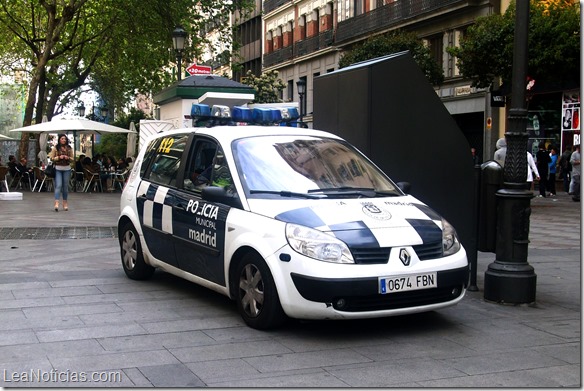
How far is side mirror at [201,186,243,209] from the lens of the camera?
22.7ft

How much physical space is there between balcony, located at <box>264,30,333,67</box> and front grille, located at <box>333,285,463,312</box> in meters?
42.4

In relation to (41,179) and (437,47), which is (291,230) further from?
(437,47)

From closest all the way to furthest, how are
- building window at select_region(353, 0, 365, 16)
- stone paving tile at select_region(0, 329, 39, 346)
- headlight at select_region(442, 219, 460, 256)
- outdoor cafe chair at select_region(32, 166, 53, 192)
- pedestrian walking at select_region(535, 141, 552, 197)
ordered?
stone paving tile at select_region(0, 329, 39, 346) → headlight at select_region(442, 219, 460, 256) → pedestrian walking at select_region(535, 141, 552, 197) → outdoor cafe chair at select_region(32, 166, 53, 192) → building window at select_region(353, 0, 365, 16)

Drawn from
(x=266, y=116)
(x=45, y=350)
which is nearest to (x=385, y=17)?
(x=266, y=116)

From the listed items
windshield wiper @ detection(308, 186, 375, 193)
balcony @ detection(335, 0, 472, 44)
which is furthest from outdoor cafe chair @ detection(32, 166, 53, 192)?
windshield wiper @ detection(308, 186, 375, 193)

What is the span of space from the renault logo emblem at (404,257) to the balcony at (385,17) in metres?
29.4

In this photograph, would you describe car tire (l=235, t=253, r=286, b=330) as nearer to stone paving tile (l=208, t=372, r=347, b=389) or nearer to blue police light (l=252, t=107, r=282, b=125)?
stone paving tile (l=208, t=372, r=347, b=389)

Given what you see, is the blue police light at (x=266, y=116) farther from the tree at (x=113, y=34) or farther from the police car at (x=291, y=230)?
the tree at (x=113, y=34)

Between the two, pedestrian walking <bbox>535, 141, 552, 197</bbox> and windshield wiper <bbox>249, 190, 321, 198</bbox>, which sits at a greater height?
windshield wiper <bbox>249, 190, 321, 198</bbox>

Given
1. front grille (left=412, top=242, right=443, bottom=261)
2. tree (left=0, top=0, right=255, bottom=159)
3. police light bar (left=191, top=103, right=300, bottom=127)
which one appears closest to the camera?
front grille (left=412, top=242, right=443, bottom=261)

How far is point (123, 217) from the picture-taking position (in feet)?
29.4

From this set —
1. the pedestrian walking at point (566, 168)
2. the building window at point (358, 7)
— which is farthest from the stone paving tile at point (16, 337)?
the building window at point (358, 7)

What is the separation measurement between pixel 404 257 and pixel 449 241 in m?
0.66

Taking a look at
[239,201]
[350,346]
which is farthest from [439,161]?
[350,346]
